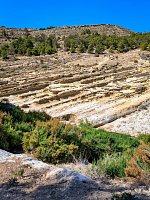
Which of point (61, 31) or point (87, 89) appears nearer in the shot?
point (87, 89)

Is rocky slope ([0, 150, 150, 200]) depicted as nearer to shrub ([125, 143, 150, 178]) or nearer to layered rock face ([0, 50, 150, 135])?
shrub ([125, 143, 150, 178])

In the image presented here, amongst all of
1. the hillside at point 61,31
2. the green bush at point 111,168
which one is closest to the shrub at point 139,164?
the green bush at point 111,168

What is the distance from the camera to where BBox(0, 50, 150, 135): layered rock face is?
66.5ft

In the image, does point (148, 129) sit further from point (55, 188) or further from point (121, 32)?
point (121, 32)

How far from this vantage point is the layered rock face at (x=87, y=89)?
20.3 m

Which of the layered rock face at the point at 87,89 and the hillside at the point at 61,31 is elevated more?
the hillside at the point at 61,31

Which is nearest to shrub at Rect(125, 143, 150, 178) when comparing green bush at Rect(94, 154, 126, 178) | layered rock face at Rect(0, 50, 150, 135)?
green bush at Rect(94, 154, 126, 178)

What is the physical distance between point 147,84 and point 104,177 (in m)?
17.8

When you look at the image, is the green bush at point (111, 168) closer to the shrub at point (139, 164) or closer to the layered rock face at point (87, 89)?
the shrub at point (139, 164)

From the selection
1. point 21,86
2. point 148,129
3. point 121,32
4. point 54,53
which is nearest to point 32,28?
point 121,32

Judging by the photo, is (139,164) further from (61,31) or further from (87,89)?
(61,31)

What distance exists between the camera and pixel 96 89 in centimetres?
2447

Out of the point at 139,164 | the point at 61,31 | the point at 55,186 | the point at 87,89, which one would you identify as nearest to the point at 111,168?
the point at 139,164

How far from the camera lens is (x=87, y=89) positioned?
2448 centimetres
